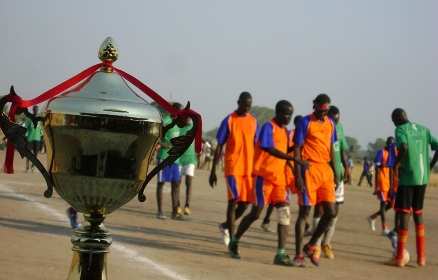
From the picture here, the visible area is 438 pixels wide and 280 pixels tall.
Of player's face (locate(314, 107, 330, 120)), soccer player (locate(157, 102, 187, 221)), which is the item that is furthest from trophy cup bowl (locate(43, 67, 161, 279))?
soccer player (locate(157, 102, 187, 221))

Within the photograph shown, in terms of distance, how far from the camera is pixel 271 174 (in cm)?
997

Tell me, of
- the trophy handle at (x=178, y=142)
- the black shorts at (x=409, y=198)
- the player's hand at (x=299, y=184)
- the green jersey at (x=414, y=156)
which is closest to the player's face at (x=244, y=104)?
the player's hand at (x=299, y=184)

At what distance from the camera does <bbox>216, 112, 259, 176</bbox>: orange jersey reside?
1070 centimetres

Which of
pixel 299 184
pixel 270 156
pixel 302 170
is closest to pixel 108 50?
pixel 299 184

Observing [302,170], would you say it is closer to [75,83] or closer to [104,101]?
[75,83]

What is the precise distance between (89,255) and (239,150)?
7.98 m

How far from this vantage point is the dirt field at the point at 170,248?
26.5 ft

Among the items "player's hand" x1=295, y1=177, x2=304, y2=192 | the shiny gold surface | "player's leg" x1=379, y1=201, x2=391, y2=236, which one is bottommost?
"player's leg" x1=379, y1=201, x2=391, y2=236

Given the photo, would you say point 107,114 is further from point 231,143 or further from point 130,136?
point 231,143

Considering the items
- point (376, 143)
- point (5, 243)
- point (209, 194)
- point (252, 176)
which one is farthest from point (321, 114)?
point (376, 143)

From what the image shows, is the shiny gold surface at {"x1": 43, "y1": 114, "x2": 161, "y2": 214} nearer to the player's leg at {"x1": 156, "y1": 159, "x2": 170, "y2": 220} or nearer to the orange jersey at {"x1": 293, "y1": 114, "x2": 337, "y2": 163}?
the orange jersey at {"x1": 293, "y1": 114, "x2": 337, "y2": 163}

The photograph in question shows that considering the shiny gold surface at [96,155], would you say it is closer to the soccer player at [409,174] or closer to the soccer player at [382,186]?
the soccer player at [409,174]

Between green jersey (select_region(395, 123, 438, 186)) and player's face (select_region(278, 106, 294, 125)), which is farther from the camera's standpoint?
green jersey (select_region(395, 123, 438, 186))

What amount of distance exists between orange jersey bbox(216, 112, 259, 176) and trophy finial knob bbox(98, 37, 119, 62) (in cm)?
759
